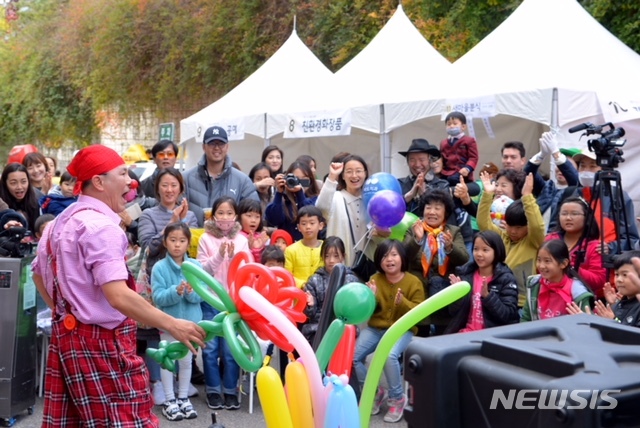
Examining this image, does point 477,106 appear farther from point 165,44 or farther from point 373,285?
point 165,44

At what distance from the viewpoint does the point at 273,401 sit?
2.68m

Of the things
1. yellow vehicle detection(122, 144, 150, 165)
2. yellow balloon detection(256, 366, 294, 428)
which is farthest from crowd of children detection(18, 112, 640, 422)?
yellow vehicle detection(122, 144, 150, 165)

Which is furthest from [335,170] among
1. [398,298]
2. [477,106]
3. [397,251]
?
[477,106]

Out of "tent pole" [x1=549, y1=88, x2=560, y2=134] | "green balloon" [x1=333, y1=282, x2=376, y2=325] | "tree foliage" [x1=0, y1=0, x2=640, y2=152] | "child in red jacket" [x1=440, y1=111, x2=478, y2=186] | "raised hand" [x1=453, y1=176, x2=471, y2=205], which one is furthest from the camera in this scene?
"tree foliage" [x1=0, y1=0, x2=640, y2=152]

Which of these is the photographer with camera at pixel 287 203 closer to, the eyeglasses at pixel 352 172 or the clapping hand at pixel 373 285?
the eyeglasses at pixel 352 172

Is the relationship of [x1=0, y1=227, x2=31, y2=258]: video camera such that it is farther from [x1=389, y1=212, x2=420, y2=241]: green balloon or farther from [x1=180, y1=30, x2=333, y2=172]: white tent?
[x1=180, y1=30, x2=333, y2=172]: white tent

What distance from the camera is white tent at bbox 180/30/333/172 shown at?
13291 mm

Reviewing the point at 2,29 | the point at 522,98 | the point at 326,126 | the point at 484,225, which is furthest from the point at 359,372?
the point at 2,29

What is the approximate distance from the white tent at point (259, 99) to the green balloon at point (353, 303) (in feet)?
32.6

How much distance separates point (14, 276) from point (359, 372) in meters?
2.34

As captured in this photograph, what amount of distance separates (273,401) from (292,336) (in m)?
0.25

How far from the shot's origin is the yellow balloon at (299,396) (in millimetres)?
2787

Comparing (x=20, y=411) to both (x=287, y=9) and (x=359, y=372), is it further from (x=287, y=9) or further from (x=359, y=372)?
(x=287, y=9)

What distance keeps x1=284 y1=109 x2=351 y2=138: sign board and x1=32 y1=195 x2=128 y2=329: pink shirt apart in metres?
8.01
